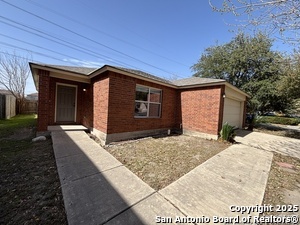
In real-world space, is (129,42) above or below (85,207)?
above

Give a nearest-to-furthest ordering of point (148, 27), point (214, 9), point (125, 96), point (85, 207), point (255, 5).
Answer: point (85, 207) < point (255, 5) < point (214, 9) < point (125, 96) < point (148, 27)

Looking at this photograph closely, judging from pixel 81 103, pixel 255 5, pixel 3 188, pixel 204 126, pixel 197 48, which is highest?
pixel 197 48

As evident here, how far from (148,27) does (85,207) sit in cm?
1479

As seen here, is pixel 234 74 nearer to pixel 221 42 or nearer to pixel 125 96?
pixel 221 42

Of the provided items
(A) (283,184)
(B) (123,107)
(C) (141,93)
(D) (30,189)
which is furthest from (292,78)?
(D) (30,189)

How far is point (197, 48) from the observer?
54.9ft

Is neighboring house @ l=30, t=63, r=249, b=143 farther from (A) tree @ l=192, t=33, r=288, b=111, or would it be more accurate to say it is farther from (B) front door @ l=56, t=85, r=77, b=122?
(A) tree @ l=192, t=33, r=288, b=111

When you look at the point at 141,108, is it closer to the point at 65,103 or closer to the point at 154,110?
the point at 154,110

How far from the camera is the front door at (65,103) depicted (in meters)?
8.01

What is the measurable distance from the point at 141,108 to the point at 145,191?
510 cm

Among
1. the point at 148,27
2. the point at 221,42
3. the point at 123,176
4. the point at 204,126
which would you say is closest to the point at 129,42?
the point at 148,27

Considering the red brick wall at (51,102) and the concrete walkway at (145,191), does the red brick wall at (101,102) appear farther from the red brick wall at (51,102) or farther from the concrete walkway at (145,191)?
the concrete walkway at (145,191)

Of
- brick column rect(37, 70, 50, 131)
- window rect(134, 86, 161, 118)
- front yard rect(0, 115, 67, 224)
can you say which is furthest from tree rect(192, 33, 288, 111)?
front yard rect(0, 115, 67, 224)

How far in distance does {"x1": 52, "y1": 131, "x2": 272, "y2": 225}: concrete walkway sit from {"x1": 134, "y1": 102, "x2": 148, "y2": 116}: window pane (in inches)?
126
